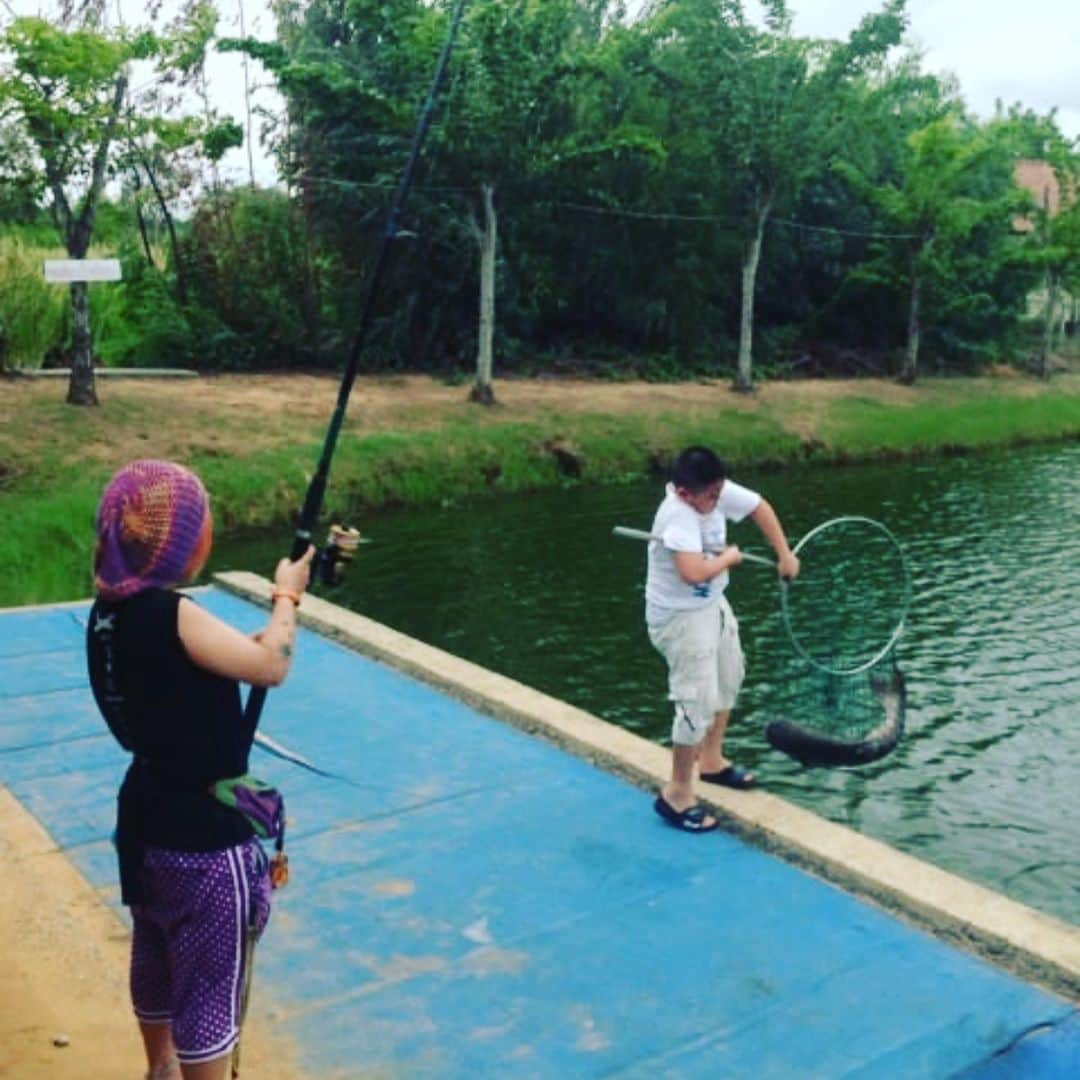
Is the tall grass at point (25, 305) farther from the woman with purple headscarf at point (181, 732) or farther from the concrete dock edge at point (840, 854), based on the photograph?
the woman with purple headscarf at point (181, 732)

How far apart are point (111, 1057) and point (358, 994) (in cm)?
71

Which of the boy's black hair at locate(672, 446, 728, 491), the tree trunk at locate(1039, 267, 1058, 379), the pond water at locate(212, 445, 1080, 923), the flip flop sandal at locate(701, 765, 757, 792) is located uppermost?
the tree trunk at locate(1039, 267, 1058, 379)

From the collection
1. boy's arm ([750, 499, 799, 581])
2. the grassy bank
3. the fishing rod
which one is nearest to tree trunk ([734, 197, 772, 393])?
the grassy bank

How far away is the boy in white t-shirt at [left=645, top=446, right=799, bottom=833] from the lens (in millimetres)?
5172

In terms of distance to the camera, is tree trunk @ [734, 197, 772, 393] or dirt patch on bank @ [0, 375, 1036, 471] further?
tree trunk @ [734, 197, 772, 393]

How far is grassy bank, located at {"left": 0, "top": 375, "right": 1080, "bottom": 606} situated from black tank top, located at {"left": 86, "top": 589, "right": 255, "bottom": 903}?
957cm

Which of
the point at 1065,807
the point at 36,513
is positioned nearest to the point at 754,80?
the point at 36,513

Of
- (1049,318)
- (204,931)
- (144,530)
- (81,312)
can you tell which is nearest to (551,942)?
(204,931)

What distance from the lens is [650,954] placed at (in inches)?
169

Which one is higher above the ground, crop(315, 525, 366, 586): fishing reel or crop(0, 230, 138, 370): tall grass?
crop(0, 230, 138, 370): tall grass

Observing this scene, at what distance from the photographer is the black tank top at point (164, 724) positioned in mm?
2969

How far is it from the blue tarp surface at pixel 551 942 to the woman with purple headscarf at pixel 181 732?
78 centimetres

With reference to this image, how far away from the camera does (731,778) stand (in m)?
5.59

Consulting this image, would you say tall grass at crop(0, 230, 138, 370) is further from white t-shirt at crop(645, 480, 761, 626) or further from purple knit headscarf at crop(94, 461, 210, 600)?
purple knit headscarf at crop(94, 461, 210, 600)
